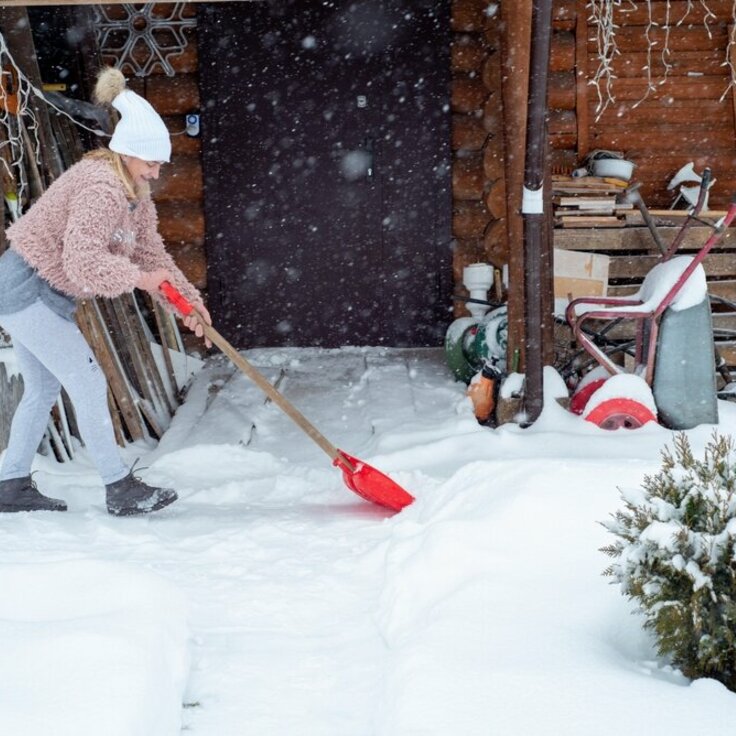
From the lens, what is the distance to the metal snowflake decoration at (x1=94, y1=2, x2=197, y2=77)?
292 inches

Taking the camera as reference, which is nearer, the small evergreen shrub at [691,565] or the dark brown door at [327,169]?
the small evergreen shrub at [691,565]

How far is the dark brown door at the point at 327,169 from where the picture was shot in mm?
7496

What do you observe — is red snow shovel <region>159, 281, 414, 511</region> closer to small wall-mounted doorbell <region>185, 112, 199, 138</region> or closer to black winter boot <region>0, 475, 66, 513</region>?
black winter boot <region>0, 475, 66, 513</region>

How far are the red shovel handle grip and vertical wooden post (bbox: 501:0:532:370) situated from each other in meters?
2.00

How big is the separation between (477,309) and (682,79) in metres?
2.48

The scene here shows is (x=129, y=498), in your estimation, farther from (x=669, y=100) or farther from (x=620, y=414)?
(x=669, y=100)

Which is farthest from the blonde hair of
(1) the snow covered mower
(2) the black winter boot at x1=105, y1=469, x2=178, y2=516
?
(1) the snow covered mower

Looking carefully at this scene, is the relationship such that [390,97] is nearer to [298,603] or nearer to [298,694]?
[298,603]

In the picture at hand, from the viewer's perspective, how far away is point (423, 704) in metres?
2.36

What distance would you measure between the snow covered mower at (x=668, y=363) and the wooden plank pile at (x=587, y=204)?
178 centimetres

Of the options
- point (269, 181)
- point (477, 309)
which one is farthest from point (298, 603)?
point (269, 181)

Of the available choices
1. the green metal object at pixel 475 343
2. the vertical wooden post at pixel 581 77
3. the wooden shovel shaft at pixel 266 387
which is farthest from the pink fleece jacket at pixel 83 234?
the vertical wooden post at pixel 581 77

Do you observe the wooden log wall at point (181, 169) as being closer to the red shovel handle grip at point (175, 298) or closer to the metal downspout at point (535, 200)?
the metal downspout at point (535, 200)

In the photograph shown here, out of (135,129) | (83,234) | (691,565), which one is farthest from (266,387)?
(691,565)
